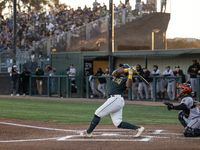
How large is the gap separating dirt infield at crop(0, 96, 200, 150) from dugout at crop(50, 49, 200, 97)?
34.1ft

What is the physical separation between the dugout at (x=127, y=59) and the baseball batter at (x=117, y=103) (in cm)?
1186

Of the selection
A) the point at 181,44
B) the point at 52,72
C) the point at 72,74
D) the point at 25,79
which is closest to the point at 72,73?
the point at 72,74

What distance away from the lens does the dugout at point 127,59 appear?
63.8 feet

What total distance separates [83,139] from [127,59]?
15.1 m

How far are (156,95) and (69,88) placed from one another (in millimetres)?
5213

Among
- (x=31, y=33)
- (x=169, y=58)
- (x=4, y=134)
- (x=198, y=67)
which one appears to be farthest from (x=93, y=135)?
(x=31, y=33)

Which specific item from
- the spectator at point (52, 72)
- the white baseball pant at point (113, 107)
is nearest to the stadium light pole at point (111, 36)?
the spectator at point (52, 72)

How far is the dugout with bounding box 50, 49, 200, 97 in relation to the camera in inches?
766

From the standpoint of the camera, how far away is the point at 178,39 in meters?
19.0

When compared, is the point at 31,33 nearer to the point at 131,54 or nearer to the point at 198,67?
the point at 131,54

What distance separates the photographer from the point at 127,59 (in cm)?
2205

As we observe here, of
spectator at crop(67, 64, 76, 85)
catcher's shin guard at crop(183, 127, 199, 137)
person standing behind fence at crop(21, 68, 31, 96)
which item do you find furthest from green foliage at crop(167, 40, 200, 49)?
catcher's shin guard at crop(183, 127, 199, 137)

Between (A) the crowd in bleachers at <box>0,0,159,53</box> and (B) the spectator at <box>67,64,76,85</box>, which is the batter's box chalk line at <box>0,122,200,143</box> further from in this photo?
(A) the crowd in bleachers at <box>0,0,159,53</box>

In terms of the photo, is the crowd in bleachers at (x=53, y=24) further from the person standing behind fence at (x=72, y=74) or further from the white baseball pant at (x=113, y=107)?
the white baseball pant at (x=113, y=107)
